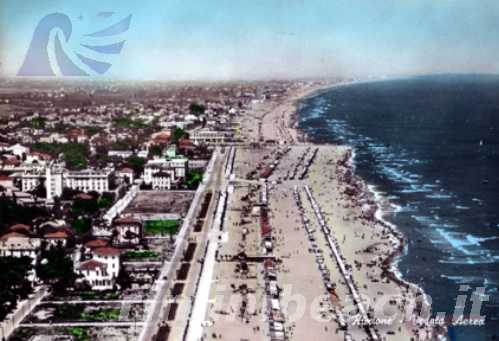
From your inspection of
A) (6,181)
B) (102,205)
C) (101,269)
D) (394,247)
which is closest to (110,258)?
(101,269)

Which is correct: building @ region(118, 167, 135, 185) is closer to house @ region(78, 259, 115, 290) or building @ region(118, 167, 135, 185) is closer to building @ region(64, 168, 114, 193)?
building @ region(64, 168, 114, 193)

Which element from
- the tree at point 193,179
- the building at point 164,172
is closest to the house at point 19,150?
the building at point 164,172

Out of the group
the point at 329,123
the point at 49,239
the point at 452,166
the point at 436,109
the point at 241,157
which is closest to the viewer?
the point at 49,239

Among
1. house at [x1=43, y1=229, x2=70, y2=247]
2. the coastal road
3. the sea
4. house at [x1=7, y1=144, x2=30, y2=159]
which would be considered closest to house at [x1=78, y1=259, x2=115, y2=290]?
the coastal road

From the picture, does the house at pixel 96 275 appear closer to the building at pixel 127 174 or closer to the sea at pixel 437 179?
the sea at pixel 437 179

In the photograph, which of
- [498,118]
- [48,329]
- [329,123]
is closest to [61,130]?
[329,123]

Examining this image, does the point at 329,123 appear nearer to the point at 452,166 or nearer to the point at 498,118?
the point at 498,118

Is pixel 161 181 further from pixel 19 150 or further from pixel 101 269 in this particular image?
pixel 101 269

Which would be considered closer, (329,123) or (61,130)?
(61,130)
